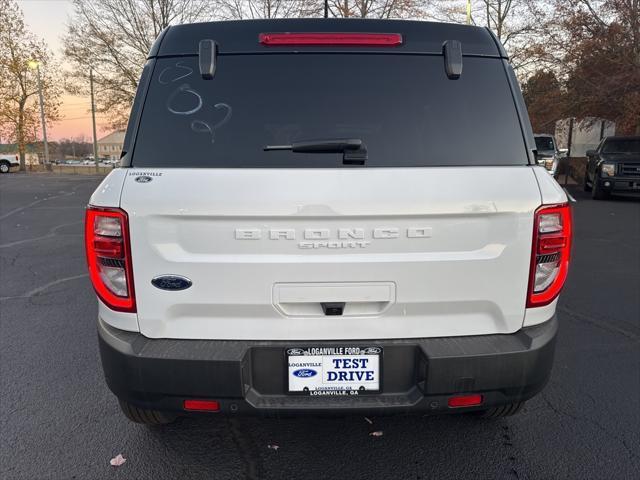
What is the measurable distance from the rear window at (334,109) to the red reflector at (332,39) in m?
0.06

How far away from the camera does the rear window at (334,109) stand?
6.54 feet

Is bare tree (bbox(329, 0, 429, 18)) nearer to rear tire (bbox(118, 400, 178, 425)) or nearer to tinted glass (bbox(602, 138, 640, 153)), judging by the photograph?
tinted glass (bbox(602, 138, 640, 153))

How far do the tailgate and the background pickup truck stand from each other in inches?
550

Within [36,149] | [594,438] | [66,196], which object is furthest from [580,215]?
[36,149]

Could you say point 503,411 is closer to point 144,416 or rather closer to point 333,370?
point 333,370

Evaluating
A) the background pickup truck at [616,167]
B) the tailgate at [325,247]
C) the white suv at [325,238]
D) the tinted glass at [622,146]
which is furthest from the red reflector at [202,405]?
the tinted glass at [622,146]

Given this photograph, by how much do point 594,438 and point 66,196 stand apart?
1721cm

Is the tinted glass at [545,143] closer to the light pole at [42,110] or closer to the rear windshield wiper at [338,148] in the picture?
the rear windshield wiper at [338,148]

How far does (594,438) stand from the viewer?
259cm

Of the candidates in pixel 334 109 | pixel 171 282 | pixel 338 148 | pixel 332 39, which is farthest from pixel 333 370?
pixel 332 39

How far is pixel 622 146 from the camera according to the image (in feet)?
46.8

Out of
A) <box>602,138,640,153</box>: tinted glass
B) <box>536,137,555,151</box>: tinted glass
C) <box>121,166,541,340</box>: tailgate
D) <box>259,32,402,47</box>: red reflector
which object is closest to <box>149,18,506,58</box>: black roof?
<box>259,32,402,47</box>: red reflector

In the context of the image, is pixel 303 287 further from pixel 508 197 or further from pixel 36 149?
pixel 36 149

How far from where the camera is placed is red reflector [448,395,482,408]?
197 cm
